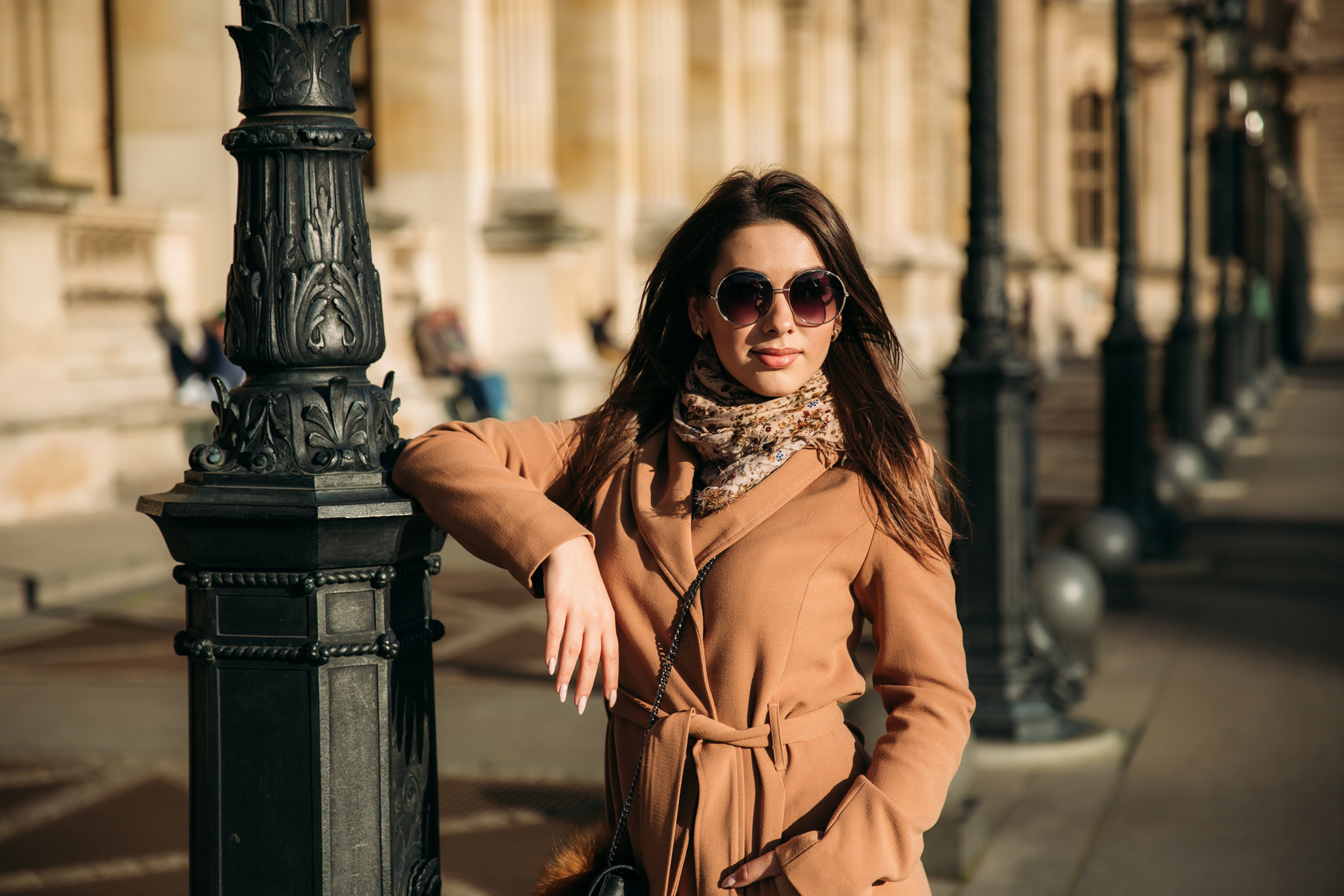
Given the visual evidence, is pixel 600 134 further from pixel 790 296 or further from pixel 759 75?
pixel 790 296

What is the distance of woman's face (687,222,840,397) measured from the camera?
2385 mm

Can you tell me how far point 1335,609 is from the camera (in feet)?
30.2

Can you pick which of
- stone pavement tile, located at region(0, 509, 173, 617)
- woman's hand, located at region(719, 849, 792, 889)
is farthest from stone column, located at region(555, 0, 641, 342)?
woman's hand, located at region(719, 849, 792, 889)

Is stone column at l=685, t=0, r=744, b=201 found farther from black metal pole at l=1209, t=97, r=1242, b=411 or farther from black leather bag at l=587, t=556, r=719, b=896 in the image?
black leather bag at l=587, t=556, r=719, b=896

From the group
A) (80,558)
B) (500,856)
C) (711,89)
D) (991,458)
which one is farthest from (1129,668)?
(711,89)

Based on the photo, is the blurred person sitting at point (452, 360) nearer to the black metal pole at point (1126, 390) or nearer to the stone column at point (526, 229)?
the stone column at point (526, 229)

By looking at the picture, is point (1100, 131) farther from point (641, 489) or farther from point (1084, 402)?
point (641, 489)

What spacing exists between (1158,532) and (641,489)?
30.7 feet

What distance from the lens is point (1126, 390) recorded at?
1115 cm

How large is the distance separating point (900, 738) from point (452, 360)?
13639mm

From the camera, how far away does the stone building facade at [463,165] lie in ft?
41.8

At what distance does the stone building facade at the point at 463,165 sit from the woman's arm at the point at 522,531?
1722 mm

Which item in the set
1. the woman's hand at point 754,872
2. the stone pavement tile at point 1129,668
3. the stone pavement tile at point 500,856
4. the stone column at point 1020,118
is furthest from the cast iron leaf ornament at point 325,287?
the stone column at point 1020,118

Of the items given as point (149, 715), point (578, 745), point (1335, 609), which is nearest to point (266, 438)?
point (578, 745)
